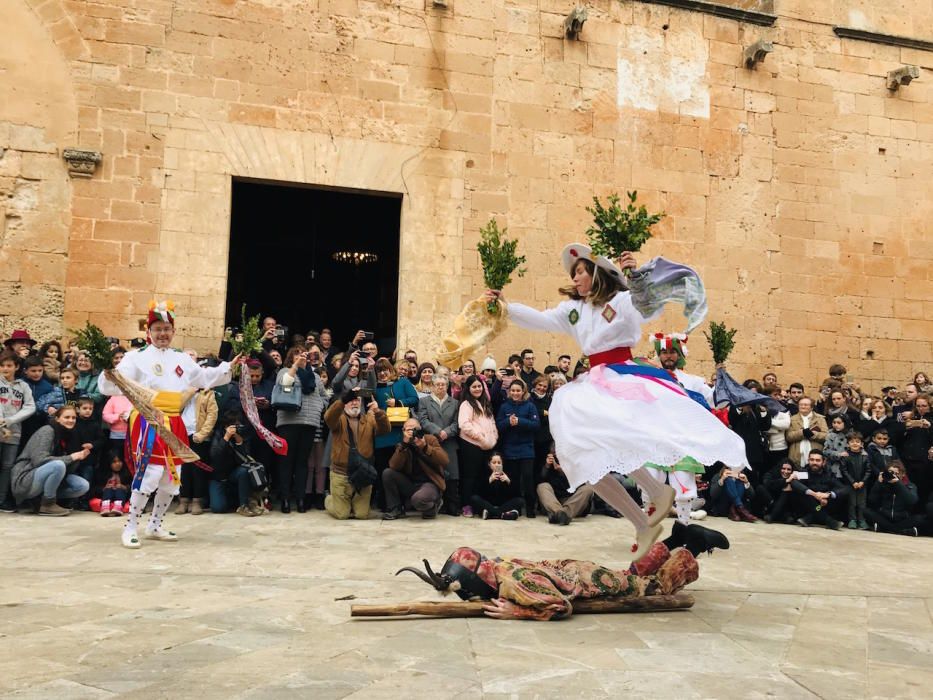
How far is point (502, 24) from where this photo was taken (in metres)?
13.2

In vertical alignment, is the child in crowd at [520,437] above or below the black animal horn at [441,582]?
above

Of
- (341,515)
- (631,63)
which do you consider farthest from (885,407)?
(341,515)

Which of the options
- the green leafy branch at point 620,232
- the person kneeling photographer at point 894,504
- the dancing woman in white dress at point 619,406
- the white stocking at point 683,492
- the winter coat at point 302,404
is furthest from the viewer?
the person kneeling photographer at point 894,504

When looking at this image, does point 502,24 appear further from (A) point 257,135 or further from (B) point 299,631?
(B) point 299,631

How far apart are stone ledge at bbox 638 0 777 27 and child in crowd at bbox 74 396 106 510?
33.4 feet

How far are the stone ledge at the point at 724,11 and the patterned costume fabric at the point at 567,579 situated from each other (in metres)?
11.0

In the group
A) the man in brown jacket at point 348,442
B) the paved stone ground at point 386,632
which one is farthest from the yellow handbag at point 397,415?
the paved stone ground at point 386,632

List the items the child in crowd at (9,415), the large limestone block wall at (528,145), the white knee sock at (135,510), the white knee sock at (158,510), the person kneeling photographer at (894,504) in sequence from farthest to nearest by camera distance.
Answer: the large limestone block wall at (528,145) → the person kneeling photographer at (894,504) → the child in crowd at (9,415) → the white knee sock at (158,510) → the white knee sock at (135,510)

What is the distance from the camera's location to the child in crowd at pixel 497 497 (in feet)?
30.9

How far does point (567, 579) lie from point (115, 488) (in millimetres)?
5908

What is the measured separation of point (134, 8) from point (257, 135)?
2.26 metres

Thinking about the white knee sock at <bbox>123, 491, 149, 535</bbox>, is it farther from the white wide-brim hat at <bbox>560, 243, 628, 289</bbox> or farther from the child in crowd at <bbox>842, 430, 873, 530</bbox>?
the child in crowd at <bbox>842, 430, 873, 530</bbox>

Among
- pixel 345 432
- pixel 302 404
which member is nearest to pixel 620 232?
pixel 345 432

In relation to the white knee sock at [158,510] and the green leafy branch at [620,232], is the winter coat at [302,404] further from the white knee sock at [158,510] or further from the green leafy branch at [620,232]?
the green leafy branch at [620,232]
